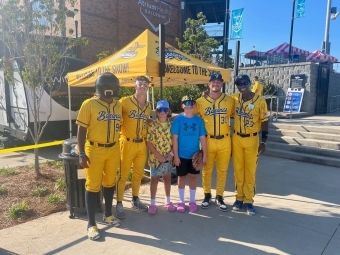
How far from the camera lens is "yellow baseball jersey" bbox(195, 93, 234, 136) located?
4.14 metres

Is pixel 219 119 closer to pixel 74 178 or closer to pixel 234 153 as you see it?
pixel 234 153

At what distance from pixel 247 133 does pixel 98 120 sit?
212cm

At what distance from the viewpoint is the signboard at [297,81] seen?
1254 centimetres

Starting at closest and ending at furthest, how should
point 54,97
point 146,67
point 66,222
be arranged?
point 66,222 < point 146,67 < point 54,97

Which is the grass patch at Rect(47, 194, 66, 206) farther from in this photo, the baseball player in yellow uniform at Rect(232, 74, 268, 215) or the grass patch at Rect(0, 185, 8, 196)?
the baseball player in yellow uniform at Rect(232, 74, 268, 215)

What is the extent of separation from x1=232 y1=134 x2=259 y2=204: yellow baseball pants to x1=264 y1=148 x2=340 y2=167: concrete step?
12.4 ft

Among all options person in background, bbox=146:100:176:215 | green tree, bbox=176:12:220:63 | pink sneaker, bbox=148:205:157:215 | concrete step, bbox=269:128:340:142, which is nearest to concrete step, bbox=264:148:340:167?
concrete step, bbox=269:128:340:142

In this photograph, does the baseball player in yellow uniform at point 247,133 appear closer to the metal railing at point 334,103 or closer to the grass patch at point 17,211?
the grass patch at point 17,211

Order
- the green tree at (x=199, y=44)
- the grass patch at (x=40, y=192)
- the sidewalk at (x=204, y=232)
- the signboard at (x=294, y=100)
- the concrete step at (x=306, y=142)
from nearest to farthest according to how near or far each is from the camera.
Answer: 1. the sidewalk at (x=204, y=232)
2. the grass patch at (x=40, y=192)
3. the concrete step at (x=306, y=142)
4. the signboard at (x=294, y=100)
5. the green tree at (x=199, y=44)

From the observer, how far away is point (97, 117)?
3418 millimetres

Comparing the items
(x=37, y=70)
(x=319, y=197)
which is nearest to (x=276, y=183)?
(x=319, y=197)

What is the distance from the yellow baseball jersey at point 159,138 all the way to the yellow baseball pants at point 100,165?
2.04ft

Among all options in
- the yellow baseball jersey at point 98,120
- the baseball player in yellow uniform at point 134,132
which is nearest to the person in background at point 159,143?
the baseball player in yellow uniform at point 134,132

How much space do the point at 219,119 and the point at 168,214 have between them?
1592 millimetres
